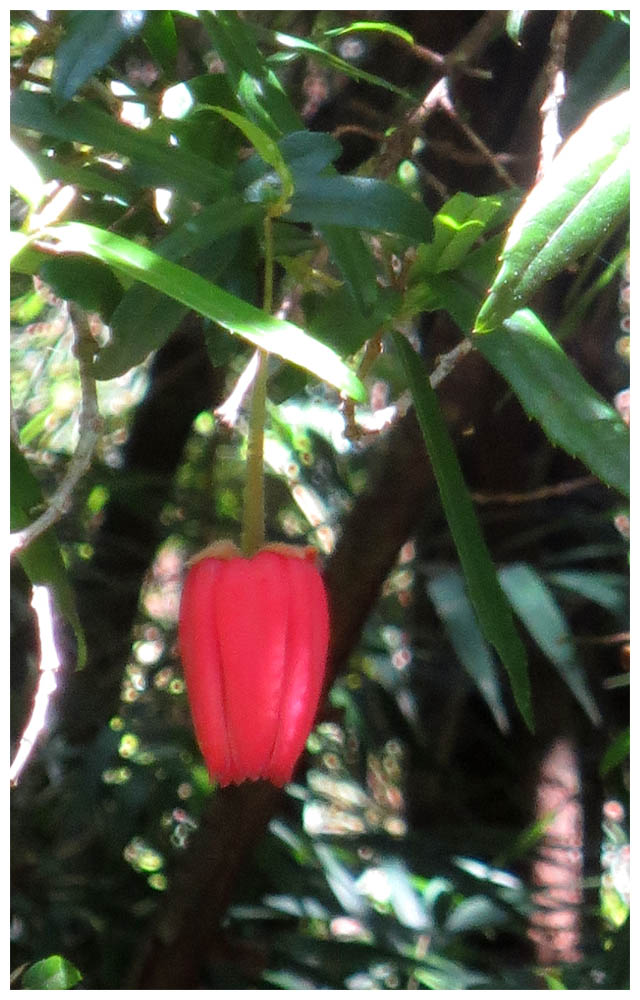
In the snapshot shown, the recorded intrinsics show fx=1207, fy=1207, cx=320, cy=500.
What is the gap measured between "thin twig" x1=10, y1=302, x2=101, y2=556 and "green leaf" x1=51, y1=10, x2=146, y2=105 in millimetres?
102

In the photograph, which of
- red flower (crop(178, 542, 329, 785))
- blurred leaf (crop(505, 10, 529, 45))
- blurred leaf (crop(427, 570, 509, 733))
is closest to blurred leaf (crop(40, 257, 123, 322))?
red flower (crop(178, 542, 329, 785))

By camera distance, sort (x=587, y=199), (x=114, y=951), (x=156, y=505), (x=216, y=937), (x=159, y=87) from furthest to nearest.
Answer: (x=156, y=505) < (x=114, y=951) < (x=216, y=937) < (x=159, y=87) < (x=587, y=199)

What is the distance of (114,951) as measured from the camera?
4.13 ft

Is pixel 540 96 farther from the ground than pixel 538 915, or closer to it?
farther from the ground

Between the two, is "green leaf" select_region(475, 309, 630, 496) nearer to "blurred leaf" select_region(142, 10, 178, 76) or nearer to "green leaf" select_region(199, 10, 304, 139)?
"green leaf" select_region(199, 10, 304, 139)

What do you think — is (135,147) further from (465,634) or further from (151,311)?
(465,634)

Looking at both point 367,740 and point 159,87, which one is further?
point 367,740

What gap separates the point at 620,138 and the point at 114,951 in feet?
3.53

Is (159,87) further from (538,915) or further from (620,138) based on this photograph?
(538,915)

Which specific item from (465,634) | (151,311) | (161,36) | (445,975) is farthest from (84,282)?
(445,975)

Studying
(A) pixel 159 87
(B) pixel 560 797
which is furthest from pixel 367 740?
(A) pixel 159 87

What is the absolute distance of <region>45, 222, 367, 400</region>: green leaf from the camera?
0.41 m

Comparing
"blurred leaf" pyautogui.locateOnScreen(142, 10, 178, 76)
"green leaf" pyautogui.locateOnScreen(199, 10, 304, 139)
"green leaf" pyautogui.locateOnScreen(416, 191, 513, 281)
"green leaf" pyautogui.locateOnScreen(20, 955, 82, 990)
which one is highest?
"blurred leaf" pyautogui.locateOnScreen(142, 10, 178, 76)

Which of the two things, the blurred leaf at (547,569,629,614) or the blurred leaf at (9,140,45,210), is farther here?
the blurred leaf at (547,569,629,614)
